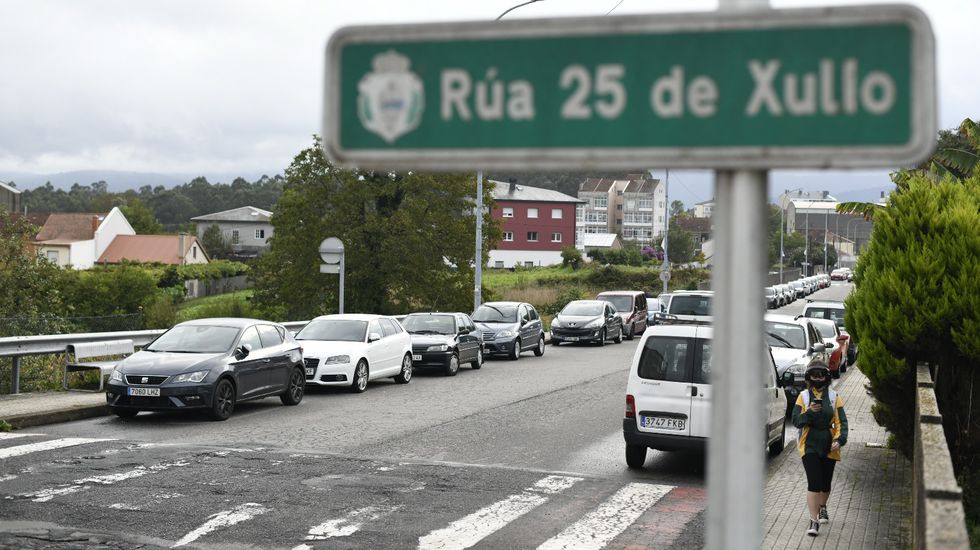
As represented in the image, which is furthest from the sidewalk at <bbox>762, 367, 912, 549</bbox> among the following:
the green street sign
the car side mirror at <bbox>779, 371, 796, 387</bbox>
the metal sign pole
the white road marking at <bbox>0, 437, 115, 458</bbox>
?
the white road marking at <bbox>0, 437, 115, 458</bbox>

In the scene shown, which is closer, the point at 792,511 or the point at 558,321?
the point at 792,511

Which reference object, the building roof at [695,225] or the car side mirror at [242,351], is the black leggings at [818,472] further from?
the building roof at [695,225]

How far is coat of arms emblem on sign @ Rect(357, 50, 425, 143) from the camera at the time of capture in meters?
2.60

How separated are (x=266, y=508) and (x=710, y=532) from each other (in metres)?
8.20

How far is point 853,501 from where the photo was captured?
10812 mm

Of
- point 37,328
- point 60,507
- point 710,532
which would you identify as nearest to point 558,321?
point 37,328

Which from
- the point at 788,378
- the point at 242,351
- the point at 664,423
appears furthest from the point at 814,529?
the point at 242,351

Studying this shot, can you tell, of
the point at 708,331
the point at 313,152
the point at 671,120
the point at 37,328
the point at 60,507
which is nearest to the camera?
the point at 671,120

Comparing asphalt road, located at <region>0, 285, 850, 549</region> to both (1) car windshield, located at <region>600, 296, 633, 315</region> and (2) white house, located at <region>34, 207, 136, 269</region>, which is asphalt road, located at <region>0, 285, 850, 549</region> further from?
(2) white house, located at <region>34, 207, 136, 269</region>

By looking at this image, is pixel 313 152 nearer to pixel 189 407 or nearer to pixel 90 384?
pixel 90 384

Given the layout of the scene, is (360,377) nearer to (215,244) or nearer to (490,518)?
(490,518)

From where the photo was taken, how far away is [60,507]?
9836 mm

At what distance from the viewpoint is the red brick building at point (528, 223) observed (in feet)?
370

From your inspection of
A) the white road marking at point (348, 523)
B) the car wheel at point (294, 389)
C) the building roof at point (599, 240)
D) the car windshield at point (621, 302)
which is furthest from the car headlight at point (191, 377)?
the building roof at point (599, 240)
